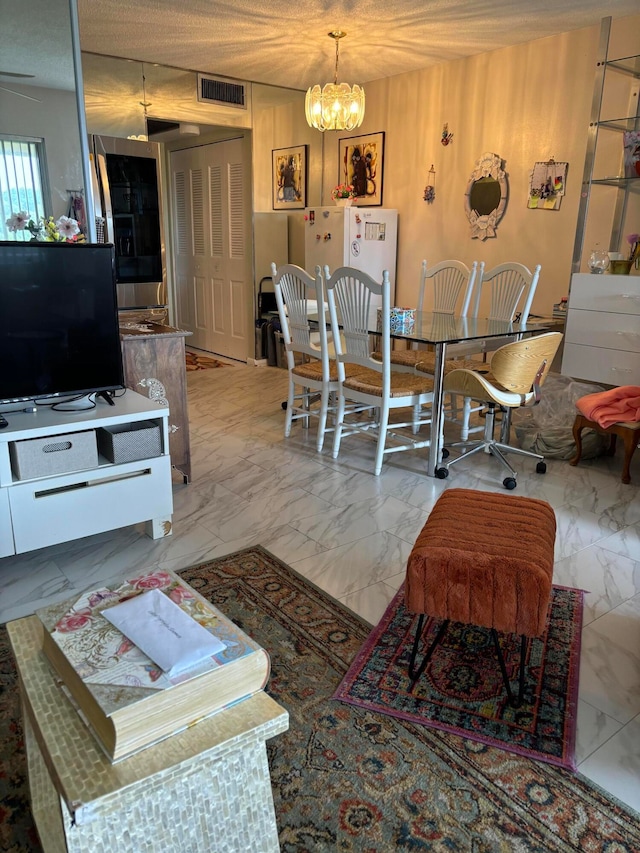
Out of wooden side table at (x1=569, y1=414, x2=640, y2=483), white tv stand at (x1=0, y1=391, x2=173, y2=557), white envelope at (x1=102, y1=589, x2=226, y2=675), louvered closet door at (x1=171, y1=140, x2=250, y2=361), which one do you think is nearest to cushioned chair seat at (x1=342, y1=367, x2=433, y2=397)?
wooden side table at (x1=569, y1=414, x2=640, y2=483)

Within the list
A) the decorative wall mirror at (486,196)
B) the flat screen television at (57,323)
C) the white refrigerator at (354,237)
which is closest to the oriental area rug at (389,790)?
the flat screen television at (57,323)

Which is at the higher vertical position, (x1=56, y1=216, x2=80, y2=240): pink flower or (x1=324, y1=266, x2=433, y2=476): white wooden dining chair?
(x1=56, y1=216, x2=80, y2=240): pink flower

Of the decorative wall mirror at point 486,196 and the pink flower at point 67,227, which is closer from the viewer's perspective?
the pink flower at point 67,227

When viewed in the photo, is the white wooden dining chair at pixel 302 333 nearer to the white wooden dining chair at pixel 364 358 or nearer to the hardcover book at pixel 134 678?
the white wooden dining chair at pixel 364 358

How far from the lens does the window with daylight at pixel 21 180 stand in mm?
2668

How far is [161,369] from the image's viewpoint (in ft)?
10.3

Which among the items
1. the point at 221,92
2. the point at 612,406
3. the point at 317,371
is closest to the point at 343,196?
the point at 221,92

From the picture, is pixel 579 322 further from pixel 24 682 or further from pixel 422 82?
pixel 24 682

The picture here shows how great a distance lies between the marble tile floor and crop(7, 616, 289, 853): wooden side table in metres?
0.90

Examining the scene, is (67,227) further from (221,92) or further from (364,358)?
(221,92)

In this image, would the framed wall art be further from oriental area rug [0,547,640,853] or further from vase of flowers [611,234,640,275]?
oriental area rug [0,547,640,853]

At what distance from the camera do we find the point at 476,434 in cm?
431

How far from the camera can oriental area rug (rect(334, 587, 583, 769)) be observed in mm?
1690

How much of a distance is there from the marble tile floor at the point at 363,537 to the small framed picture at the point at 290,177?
3.01 meters
